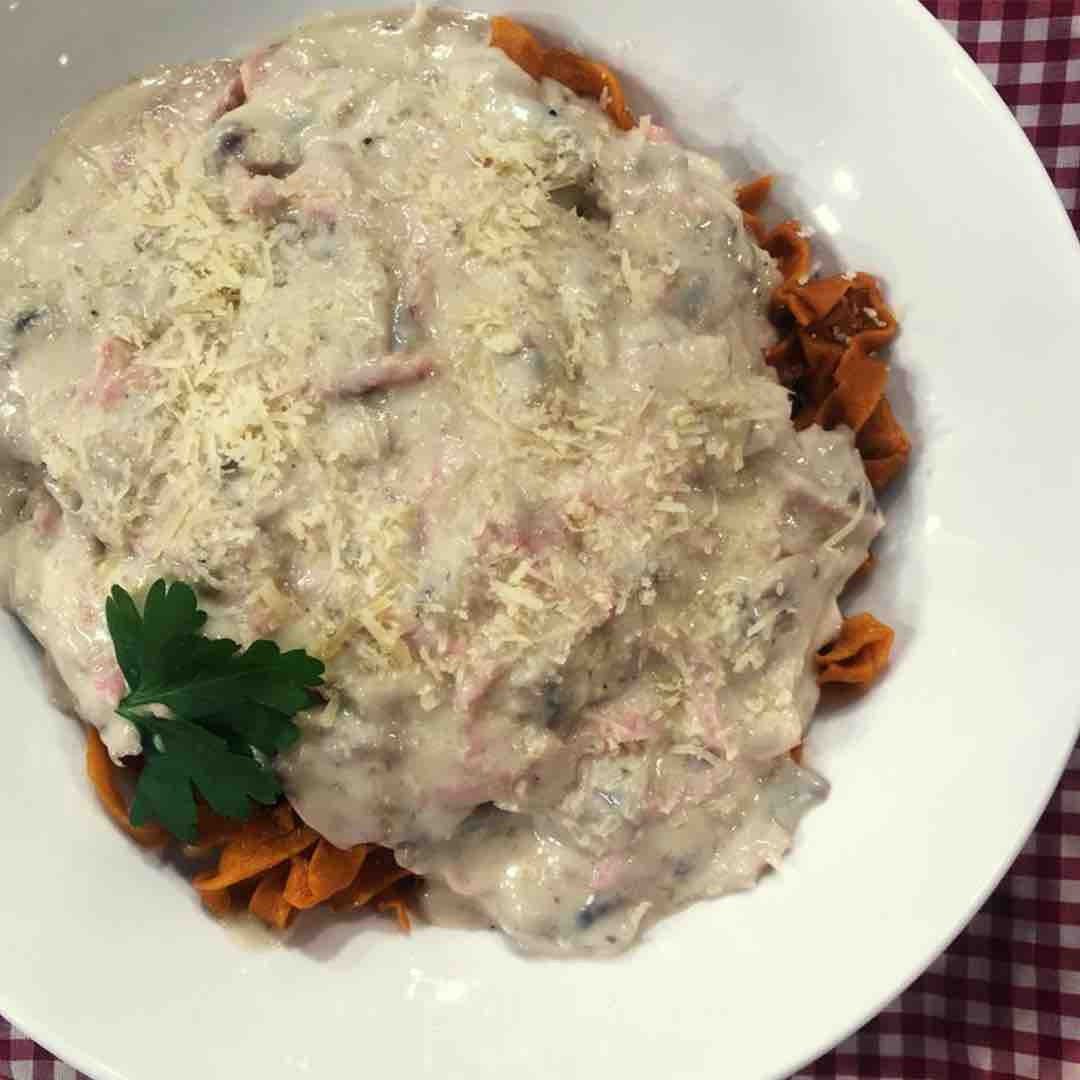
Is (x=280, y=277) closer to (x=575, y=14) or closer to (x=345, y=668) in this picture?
(x=345, y=668)

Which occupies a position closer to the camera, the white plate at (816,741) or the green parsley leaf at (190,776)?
the green parsley leaf at (190,776)

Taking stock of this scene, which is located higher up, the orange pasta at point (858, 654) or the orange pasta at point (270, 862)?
the orange pasta at point (858, 654)

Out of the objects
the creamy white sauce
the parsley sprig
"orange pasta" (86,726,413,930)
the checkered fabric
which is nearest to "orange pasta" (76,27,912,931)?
"orange pasta" (86,726,413,930)

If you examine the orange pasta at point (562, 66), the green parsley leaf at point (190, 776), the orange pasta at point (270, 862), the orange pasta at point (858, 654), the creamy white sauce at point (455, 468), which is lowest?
the orange pasta at point (270, 862)

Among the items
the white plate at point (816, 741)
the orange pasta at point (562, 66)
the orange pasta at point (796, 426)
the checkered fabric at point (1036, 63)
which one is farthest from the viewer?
the checkered fabric at point (1036, 63)

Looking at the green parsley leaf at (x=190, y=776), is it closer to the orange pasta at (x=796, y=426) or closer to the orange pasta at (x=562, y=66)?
the orange pasta at (x=796, y=426)

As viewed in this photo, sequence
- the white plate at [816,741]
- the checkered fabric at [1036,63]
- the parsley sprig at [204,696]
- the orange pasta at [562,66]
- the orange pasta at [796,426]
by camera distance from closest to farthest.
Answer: the parsley sprig at [204,696]
the white plate at [816,741]
the orange pasta at [796,426]
the orange pasta at [562,66]
the checkered fabric at [1036,63]

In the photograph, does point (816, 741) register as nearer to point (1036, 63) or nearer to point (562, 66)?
point (562, 66)

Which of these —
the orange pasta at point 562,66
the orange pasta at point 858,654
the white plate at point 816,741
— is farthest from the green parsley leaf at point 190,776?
the orange pasta at point 562,66
